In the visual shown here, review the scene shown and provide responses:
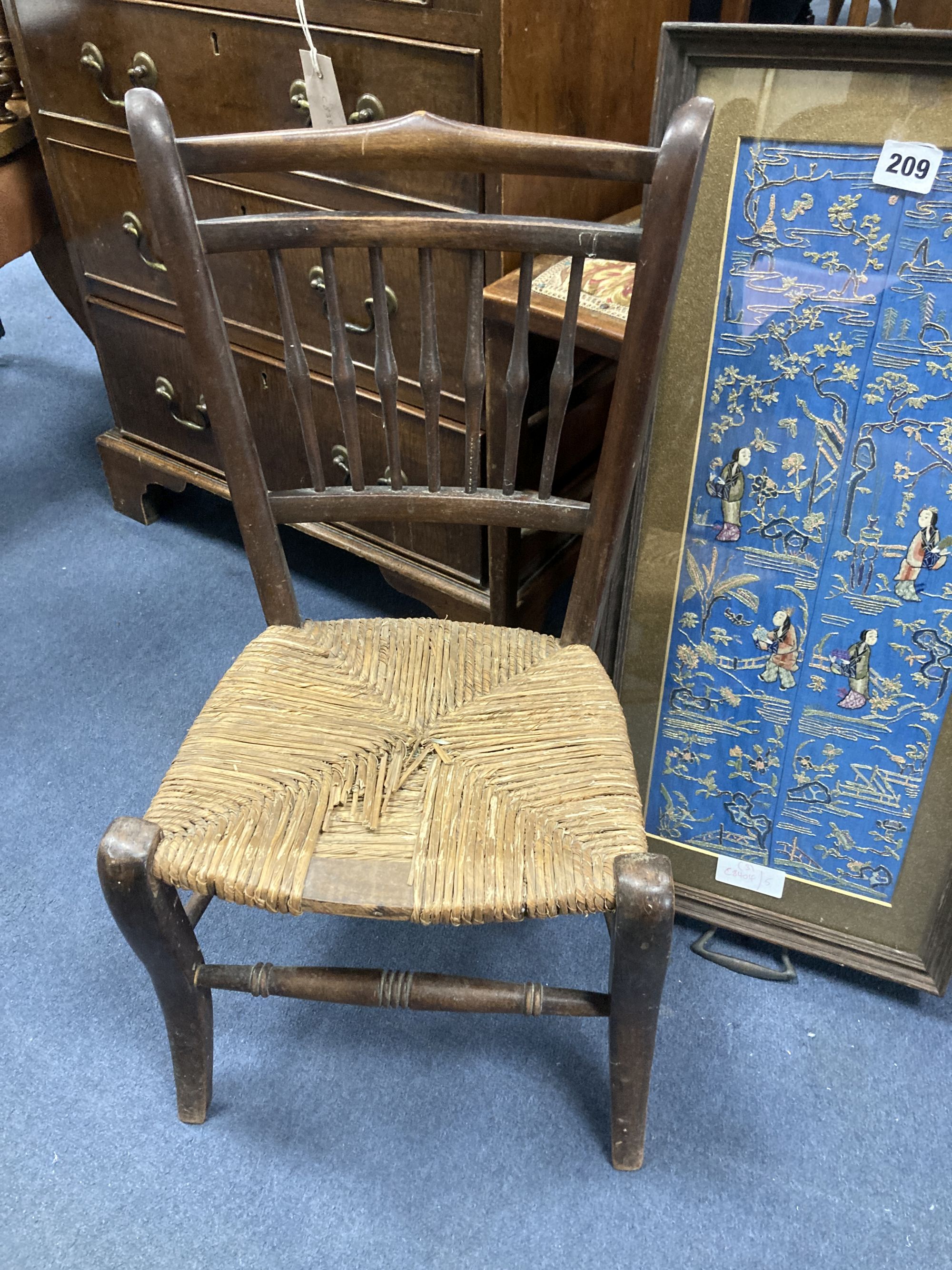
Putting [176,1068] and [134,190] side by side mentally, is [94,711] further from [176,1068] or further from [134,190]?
[134,190]

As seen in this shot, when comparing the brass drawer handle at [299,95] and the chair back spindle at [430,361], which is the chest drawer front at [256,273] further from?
the chair back spindle at [430,361]

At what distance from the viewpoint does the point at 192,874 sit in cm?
86

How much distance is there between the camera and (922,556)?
1.00 meters

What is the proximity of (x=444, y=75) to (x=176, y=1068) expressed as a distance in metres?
1.14

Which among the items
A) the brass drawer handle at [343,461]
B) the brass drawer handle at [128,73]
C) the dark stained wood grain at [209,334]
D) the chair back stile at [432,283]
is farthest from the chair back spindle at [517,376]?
the brass drawer handle at [128,73]

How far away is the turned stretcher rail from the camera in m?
0.97

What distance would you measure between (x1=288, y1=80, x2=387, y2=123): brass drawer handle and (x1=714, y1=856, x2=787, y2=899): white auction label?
998mm

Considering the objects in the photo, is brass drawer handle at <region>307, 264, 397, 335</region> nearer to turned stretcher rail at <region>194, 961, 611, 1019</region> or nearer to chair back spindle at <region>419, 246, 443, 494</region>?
chair back spindle at <region>419, 246, 443, 494</region>

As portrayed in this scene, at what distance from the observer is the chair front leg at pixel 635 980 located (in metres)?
0.82

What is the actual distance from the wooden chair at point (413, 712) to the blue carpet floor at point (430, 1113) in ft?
0.25

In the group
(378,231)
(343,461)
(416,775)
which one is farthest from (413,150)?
(343,461)

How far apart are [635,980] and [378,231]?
72 centimetres

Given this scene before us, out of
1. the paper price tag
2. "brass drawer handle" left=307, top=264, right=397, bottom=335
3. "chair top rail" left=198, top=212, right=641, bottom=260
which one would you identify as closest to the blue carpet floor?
"brass drawer handle" left=307, top=264, right=397, bottom=335

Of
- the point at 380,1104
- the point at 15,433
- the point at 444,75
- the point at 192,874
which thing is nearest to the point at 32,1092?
the point at 380,1104
